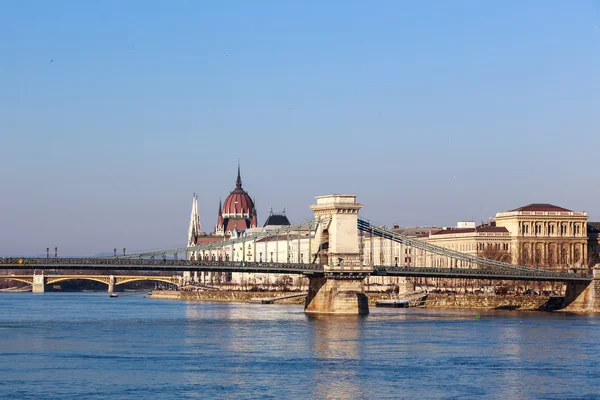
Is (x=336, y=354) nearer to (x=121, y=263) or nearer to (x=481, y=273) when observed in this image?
(x=121, y=263)

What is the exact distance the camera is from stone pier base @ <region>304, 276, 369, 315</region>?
283 feet

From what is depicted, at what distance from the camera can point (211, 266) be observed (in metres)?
86.1

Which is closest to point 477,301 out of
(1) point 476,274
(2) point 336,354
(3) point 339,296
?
(1) point 476,274

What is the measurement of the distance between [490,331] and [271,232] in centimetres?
3021

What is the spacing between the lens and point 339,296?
86.4 metres

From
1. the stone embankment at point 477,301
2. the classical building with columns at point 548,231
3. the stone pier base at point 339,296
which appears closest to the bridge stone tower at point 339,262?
the stone pier base at point 339,296

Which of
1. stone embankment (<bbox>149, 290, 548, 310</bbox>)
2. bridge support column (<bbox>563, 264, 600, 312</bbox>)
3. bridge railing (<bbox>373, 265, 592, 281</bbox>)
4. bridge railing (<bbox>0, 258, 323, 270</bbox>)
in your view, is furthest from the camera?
stone embankment (<bbox>149, 290, 548, 310</bbox>)

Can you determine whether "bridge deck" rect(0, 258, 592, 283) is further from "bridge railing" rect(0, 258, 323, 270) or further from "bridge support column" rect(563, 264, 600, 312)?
"bridge support column" rect(563, 264, 600, 312)

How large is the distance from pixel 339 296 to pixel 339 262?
88.4 inches

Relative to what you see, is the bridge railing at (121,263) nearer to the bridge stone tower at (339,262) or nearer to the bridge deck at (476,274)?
the bridge stone tower at (339,262)

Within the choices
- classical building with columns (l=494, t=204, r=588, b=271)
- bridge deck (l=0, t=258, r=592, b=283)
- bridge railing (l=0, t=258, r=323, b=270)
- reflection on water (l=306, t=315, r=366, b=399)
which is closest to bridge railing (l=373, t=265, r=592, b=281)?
bridge deck (l=0, t=258, r=592, b=283)

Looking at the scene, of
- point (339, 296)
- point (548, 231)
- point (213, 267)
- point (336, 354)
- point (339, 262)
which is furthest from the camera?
point (548, 231)

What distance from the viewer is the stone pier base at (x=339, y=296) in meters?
86.2

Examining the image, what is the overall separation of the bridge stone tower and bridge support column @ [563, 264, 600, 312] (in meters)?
17.9
